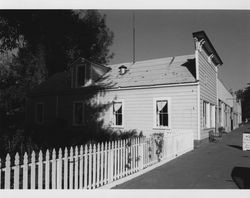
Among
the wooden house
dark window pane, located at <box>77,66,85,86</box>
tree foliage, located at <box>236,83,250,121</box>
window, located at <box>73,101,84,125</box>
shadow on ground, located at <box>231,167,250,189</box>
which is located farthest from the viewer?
tree foliage, located at <box>236,83,250,121</box>

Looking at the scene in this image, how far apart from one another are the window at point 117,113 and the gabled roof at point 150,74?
1.14 meters

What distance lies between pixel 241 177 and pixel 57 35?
21.7 meters

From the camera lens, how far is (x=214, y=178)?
253 inches

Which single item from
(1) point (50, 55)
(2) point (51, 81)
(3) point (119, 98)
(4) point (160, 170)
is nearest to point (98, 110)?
(3) point (119, 98)

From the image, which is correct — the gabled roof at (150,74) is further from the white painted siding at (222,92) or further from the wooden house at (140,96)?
the white painted siding at (222,92)

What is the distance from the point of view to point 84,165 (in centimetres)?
514

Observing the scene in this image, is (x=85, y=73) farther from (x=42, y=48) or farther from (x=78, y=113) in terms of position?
(x=42, y=48)

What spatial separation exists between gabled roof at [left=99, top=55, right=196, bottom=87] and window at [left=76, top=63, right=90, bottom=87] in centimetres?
111

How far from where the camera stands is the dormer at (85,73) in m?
17.3

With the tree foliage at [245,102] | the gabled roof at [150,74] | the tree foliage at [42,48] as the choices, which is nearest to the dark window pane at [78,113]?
the gabled roof at [150,74]

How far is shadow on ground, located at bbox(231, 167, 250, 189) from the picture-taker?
5733 millimetres

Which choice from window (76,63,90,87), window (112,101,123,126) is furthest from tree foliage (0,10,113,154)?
window (112,101,123,126)

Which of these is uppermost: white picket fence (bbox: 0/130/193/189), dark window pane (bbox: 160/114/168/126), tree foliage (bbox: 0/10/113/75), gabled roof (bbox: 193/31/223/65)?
tree foliage (bbox: 0/10/113/75)

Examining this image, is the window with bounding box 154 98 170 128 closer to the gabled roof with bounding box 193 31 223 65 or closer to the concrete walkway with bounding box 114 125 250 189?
the gabled roof with bounding box 193 31 223 65
